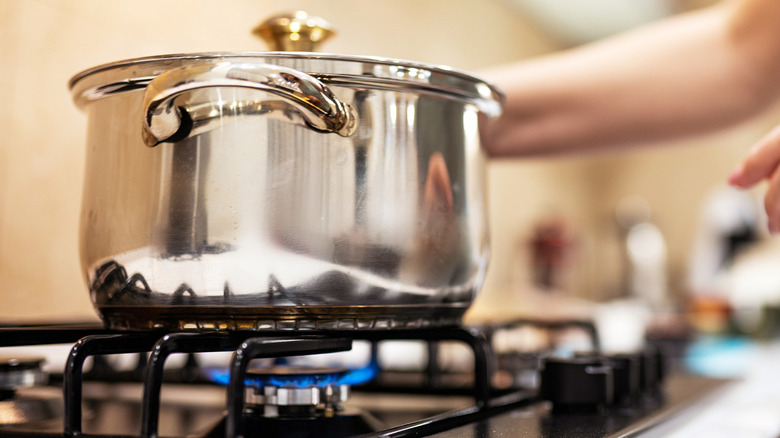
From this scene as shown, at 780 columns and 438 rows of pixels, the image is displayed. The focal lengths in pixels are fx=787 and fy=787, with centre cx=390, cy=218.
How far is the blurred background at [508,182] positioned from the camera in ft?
2.69

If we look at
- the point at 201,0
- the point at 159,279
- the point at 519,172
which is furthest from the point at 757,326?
the point at 159,279

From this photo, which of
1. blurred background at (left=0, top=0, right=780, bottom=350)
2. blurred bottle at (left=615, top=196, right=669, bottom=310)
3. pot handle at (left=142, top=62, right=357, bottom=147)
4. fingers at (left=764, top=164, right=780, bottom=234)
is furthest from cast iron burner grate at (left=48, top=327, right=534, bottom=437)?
blurred bottle at (left=615, top=196, right=669, bottom=310)

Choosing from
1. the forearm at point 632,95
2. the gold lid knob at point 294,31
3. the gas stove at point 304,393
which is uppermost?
the forearm at point 632,95

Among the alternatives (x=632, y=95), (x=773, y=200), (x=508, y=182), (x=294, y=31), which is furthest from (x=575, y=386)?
(x=508, y=182)

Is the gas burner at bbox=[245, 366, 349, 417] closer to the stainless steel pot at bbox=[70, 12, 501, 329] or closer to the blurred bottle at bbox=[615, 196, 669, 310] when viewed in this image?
the stainless steel pot at bbox=[70, 12, 501, 329]

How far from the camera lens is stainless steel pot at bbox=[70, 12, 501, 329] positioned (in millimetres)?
410

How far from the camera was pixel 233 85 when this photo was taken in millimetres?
375

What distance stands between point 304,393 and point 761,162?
1.14 feet

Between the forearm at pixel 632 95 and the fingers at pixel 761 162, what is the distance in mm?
320

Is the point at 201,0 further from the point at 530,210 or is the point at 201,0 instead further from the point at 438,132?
the point at 530,210

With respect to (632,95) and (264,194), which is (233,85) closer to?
(264,194)

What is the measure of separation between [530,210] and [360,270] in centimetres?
192

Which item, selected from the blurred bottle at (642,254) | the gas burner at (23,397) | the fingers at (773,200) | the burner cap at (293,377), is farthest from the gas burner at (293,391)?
the blurred bottle at (642,254)

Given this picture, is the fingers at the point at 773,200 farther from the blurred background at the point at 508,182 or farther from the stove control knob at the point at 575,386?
the blurred background at the point at 508,182
